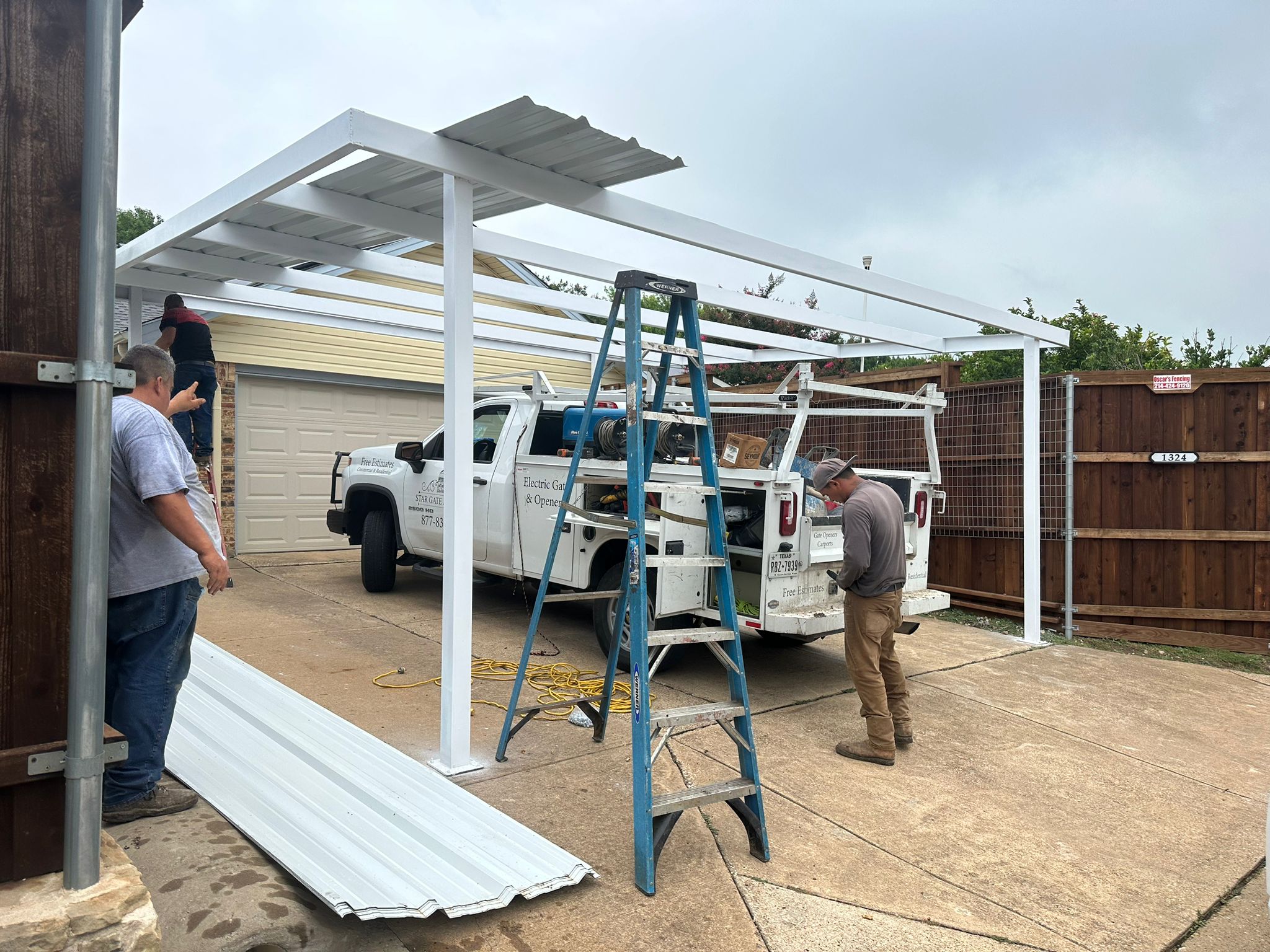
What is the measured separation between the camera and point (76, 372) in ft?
6.89

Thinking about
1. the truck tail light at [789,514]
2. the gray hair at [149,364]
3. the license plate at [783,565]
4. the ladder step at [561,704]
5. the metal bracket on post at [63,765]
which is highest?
the gray hair at [149,364]

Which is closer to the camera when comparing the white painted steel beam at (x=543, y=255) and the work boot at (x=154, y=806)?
the work boot at (x=154, y=806)

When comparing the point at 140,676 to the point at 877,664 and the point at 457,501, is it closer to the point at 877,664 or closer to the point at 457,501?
the point at 457,501

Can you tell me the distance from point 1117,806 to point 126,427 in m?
4.72

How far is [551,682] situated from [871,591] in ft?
7.51

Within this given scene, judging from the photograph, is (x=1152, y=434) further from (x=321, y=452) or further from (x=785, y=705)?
(x=321, y=452)

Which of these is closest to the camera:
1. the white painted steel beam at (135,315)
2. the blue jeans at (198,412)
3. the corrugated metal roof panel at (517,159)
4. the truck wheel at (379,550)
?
the corrugated metal roof panel at (517,159)

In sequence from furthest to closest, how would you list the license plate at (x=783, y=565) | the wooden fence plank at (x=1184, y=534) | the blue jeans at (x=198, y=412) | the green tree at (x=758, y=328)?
the green tree at (x=758, y=328), the wooden fence plank at (x=1184, y=534), the blue jeans at (x=198, y=412), the license plate at (x=783, y=565)

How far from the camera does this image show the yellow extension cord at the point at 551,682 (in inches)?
221

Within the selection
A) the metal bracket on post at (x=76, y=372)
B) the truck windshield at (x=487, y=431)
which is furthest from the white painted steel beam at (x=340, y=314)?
the metal bracket on post at (x=76, y=372)

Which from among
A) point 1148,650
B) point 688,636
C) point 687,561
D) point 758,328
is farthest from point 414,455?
point 758,328

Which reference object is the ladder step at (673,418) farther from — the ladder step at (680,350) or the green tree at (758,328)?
the green tree at (758,328)

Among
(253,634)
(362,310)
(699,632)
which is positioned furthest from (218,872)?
(362,310)

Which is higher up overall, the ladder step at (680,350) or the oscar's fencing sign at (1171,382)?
the oscar's fencing sign at (1171,382)
